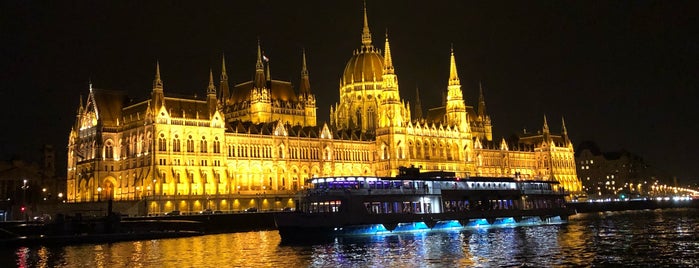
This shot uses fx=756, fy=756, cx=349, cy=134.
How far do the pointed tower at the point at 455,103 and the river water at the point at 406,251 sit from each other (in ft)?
278

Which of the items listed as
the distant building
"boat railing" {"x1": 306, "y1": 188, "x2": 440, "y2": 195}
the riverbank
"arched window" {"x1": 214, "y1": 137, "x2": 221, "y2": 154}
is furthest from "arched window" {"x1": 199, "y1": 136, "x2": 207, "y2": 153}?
the riverbank

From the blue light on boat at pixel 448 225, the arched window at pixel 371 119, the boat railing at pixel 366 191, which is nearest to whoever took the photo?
the boat railing at pixel 366 191

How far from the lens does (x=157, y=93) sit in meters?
113

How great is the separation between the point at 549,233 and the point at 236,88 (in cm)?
8523

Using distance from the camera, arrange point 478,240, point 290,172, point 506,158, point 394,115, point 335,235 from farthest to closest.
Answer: point 506,158 < point 394,115 < point 290,172 < point 335,235 < point 478,240

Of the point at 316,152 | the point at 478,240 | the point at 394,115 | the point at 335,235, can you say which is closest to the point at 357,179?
the point at 335,235

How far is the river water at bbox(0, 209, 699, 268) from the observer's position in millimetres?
50062

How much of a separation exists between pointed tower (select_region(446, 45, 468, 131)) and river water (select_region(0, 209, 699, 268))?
84866mm

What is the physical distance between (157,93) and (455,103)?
72171 millimetres

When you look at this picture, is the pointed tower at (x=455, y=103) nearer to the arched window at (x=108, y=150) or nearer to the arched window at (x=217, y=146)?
the arched window at (x=217, y=146)

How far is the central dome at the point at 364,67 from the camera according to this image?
157m

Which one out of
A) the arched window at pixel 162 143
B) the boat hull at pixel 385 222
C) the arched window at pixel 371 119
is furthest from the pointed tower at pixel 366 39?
the boat hull at pixel 385 222

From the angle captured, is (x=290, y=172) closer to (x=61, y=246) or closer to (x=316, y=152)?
(x=316, y=152)

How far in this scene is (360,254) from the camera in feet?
185
